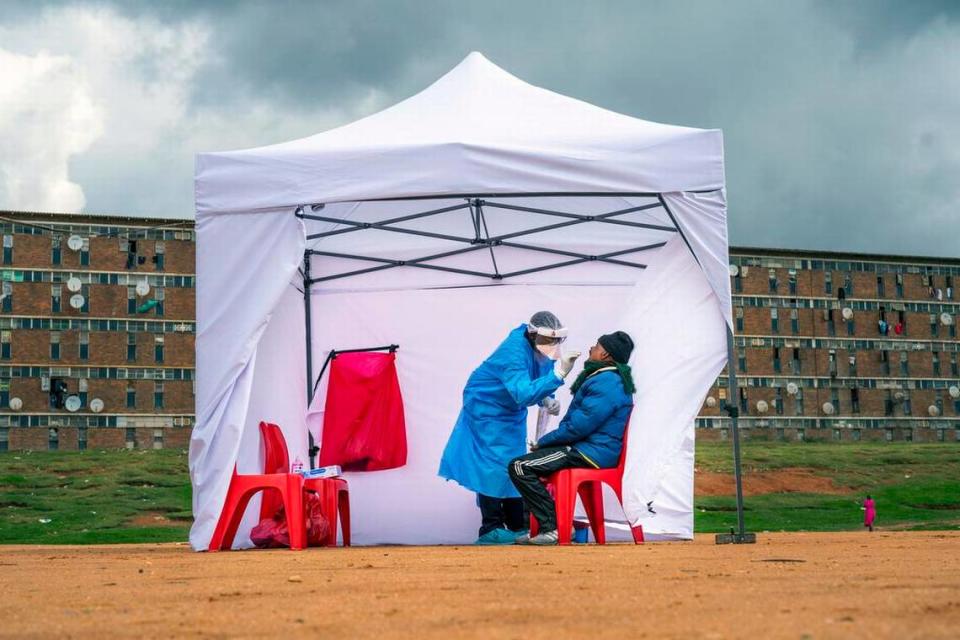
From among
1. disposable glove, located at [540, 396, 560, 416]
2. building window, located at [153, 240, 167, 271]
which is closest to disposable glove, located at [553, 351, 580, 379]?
disposable glove, located at [540, 396, 560, 416]

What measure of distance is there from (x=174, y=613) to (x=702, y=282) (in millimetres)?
6200

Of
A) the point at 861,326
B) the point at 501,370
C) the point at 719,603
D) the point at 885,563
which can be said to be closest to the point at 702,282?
the point at 501,370

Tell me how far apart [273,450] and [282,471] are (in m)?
0.20

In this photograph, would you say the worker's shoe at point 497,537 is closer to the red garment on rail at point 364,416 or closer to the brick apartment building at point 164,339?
the red garment on rail at point 364,416

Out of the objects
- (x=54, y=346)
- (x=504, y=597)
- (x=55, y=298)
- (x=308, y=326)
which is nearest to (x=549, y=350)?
(x=308, y=326)

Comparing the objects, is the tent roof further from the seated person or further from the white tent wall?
the white tent wall

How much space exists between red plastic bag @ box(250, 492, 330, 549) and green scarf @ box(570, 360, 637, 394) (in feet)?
7.70

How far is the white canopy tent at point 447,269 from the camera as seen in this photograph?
29.8ft

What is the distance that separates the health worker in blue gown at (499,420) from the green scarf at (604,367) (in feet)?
0.75

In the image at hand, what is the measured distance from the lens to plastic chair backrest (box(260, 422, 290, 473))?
10641 millimetres

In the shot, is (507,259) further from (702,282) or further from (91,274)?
(91,274)

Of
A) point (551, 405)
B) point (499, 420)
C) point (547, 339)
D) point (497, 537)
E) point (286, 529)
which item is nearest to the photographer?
point (547, 339)

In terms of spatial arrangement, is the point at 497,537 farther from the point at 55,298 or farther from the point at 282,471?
the point at 55,298

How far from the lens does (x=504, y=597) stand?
4.59m
